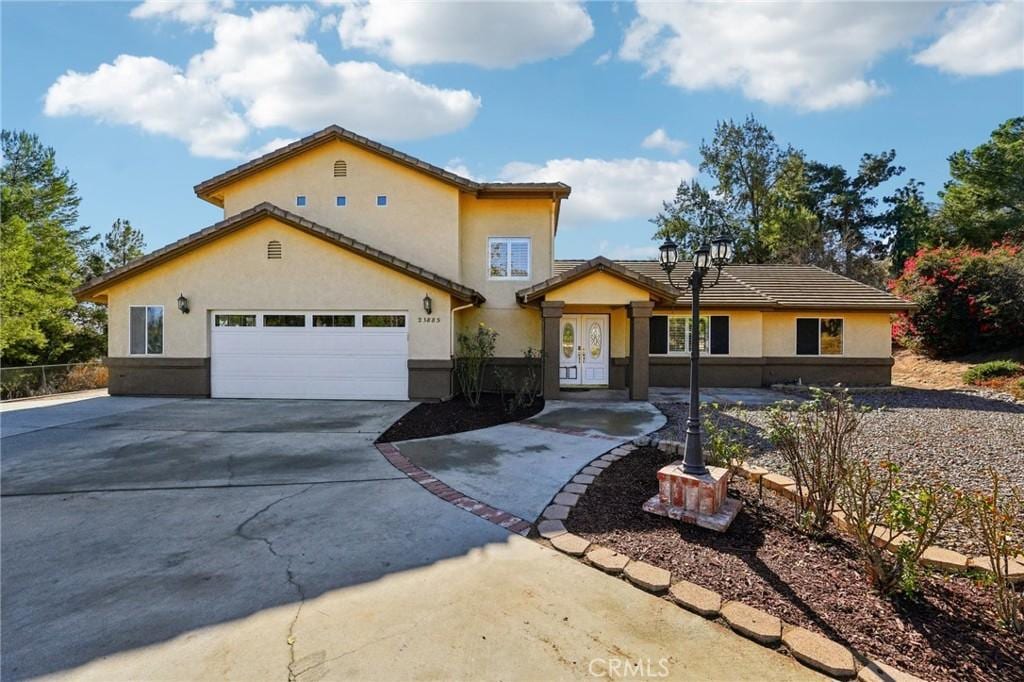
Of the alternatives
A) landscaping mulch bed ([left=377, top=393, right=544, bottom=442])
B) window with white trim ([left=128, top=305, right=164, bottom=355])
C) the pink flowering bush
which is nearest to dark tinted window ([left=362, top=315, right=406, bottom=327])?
landscaping mulch bed ([left=377, top=393, right=544, bottom=442])

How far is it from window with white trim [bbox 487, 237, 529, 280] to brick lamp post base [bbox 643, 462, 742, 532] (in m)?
10.4

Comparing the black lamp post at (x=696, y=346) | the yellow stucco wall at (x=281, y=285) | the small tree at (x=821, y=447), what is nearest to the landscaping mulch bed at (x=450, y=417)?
the yellow stucco wall at (x=281, y=285)

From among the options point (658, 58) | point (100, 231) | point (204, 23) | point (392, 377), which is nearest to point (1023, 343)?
point (658, 58)

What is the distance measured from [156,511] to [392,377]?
7625 millimetres

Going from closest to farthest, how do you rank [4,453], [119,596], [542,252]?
[119,596], [4,453], [542,252]

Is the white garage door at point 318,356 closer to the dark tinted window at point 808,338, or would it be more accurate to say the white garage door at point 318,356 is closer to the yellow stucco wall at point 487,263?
the yellow stucco wall at point 487,263

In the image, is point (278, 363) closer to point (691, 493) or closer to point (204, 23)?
point (204, 23)

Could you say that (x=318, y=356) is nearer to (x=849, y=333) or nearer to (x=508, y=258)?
(x=508, y=258)

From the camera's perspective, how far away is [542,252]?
574 inches

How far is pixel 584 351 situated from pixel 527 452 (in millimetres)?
7790

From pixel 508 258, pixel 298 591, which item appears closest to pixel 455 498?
pixel 298 591

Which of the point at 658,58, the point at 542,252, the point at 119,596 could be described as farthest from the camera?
the point at 542,252

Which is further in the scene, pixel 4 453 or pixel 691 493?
pixel 4 453

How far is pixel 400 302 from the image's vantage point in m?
12.5
